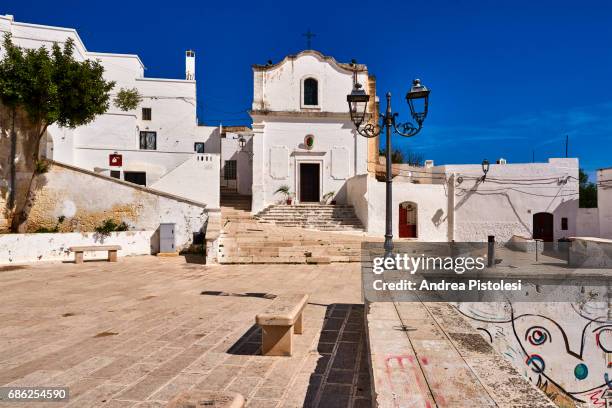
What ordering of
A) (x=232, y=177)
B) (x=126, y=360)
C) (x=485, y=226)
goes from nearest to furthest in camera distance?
(x=126, y=360)
(x=485, y=226)
(x=232, y=177)

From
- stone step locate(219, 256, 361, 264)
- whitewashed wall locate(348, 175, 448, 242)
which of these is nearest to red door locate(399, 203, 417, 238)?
whitewashed wall locate(348, 175, 448, 242)

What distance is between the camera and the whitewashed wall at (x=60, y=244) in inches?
462

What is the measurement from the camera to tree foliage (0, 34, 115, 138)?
38.8 feet

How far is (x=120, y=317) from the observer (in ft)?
18.7

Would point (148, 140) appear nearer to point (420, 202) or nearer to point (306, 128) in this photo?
point (306, 128)

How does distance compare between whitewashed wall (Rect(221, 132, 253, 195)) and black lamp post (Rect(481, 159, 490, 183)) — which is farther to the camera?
whitewashed wall (Rect(221, 132, 253, 195))

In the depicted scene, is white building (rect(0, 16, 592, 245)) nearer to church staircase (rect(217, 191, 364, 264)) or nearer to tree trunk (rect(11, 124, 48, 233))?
church staircase (rect(217, 191, 364, 264))

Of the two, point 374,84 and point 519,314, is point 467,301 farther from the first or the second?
point 374,84

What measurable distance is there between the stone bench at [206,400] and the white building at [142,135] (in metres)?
17.1

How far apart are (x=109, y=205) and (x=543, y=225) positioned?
20749mm

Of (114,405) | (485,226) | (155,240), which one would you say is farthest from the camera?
(485,226)

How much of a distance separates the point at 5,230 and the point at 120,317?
1064cm

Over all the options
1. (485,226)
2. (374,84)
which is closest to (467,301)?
(485,226)

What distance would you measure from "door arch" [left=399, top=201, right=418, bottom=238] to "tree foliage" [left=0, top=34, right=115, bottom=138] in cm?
1406
